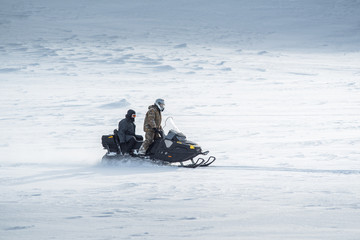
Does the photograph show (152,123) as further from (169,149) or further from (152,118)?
(169,149)

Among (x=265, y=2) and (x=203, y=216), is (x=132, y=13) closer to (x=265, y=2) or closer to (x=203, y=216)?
(x=265, y=2)

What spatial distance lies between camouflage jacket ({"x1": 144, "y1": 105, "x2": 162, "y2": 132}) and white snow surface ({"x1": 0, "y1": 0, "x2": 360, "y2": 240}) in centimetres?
76

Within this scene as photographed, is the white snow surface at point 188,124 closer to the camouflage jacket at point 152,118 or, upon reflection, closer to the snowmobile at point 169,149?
the snowmobile at point 169,149

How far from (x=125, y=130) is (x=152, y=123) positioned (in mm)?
625

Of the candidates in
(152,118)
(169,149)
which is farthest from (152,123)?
(169,149)

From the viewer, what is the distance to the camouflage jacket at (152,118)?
9906 millimetres

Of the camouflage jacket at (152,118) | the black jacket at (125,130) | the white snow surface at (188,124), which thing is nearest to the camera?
the white snow surface at (188,124)

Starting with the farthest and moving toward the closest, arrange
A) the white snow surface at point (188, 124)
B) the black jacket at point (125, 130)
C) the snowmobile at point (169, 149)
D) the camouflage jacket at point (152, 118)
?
the black jacket at point (125, 130) → the camouflage jacket at point (152, 118) → the snowmobile at point (169, 149) → the white snow surface at point (188, 124)

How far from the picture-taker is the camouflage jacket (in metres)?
9.91

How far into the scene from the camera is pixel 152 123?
32.5ft

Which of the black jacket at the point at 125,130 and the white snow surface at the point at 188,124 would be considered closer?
the white snow surface at the point at 188,124

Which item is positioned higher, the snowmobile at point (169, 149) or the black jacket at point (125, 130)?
the black jacket at point (125, 130)

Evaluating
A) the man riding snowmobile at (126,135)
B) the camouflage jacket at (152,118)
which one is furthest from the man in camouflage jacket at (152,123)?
the man riding snowmobile at (126,135)

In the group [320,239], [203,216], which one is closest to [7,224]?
[203,216]
